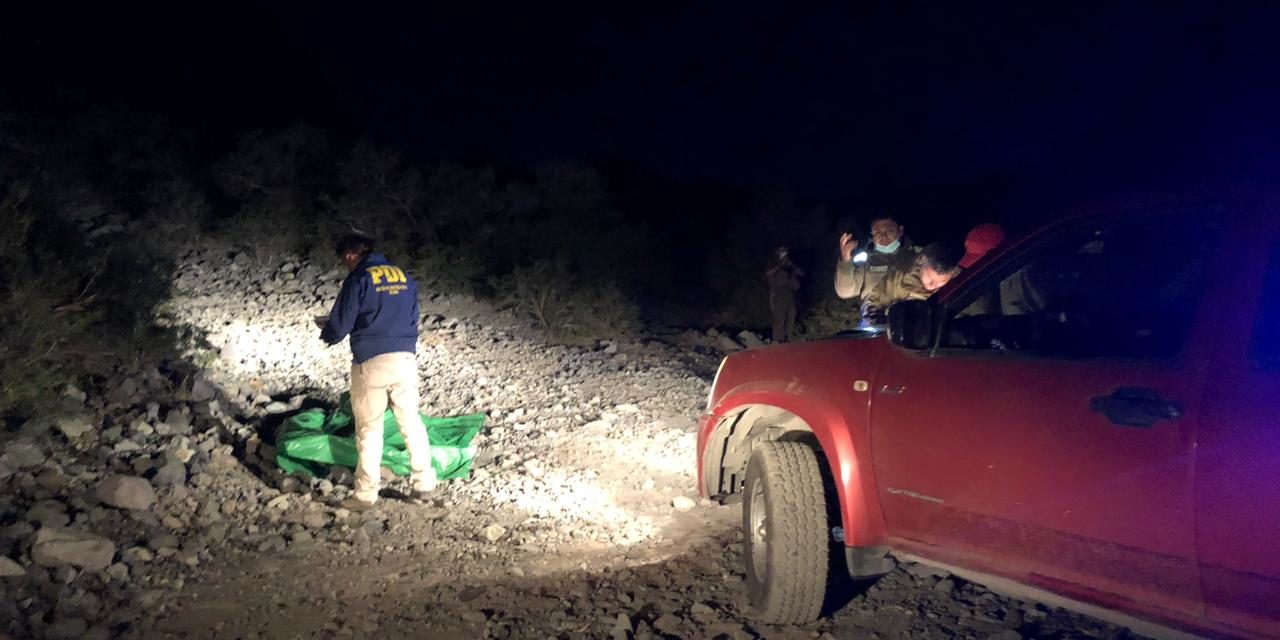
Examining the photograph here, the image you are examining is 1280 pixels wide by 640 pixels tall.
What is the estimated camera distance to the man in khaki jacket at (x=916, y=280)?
5383mm

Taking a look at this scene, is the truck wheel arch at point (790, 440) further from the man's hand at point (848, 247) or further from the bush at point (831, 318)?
the bush at point (831, 318)

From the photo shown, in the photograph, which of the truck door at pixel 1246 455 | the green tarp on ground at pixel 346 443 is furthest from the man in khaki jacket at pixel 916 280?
the green tarp on ground at pixel 346 443

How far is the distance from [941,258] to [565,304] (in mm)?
6936

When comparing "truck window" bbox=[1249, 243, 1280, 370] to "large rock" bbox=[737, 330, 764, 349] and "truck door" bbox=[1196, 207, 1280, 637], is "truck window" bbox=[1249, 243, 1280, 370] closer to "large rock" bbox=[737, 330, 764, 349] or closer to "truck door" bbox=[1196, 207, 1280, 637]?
"truck door" bbox=[1196, 207, 1280, 637]

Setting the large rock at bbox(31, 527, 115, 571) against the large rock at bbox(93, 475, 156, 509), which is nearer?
the large rock at bbox(31, 527, 115, 571)

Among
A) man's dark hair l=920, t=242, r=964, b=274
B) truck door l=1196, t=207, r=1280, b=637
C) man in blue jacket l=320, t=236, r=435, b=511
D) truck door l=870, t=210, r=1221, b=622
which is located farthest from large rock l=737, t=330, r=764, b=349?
truck door l=1196, t=207, r=1280, b=637

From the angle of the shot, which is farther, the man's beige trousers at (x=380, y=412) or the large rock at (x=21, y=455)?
the man's beige trousers at (x=380, y=412)

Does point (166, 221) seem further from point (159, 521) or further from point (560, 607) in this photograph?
point (560, 607)

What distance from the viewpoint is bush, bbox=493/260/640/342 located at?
11320mm

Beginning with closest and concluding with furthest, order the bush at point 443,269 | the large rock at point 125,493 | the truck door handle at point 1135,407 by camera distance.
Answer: the truck door handle at point 1135,407 < the large rock at point 125,493 < the bush at point 443,269

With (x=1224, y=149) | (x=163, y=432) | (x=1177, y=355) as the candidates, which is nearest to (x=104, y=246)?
(x=163, y=432)

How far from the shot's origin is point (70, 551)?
4570 mm

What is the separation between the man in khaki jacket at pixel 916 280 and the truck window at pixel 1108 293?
1221 millimetres

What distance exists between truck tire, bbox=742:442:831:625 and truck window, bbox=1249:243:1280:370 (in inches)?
69.2
